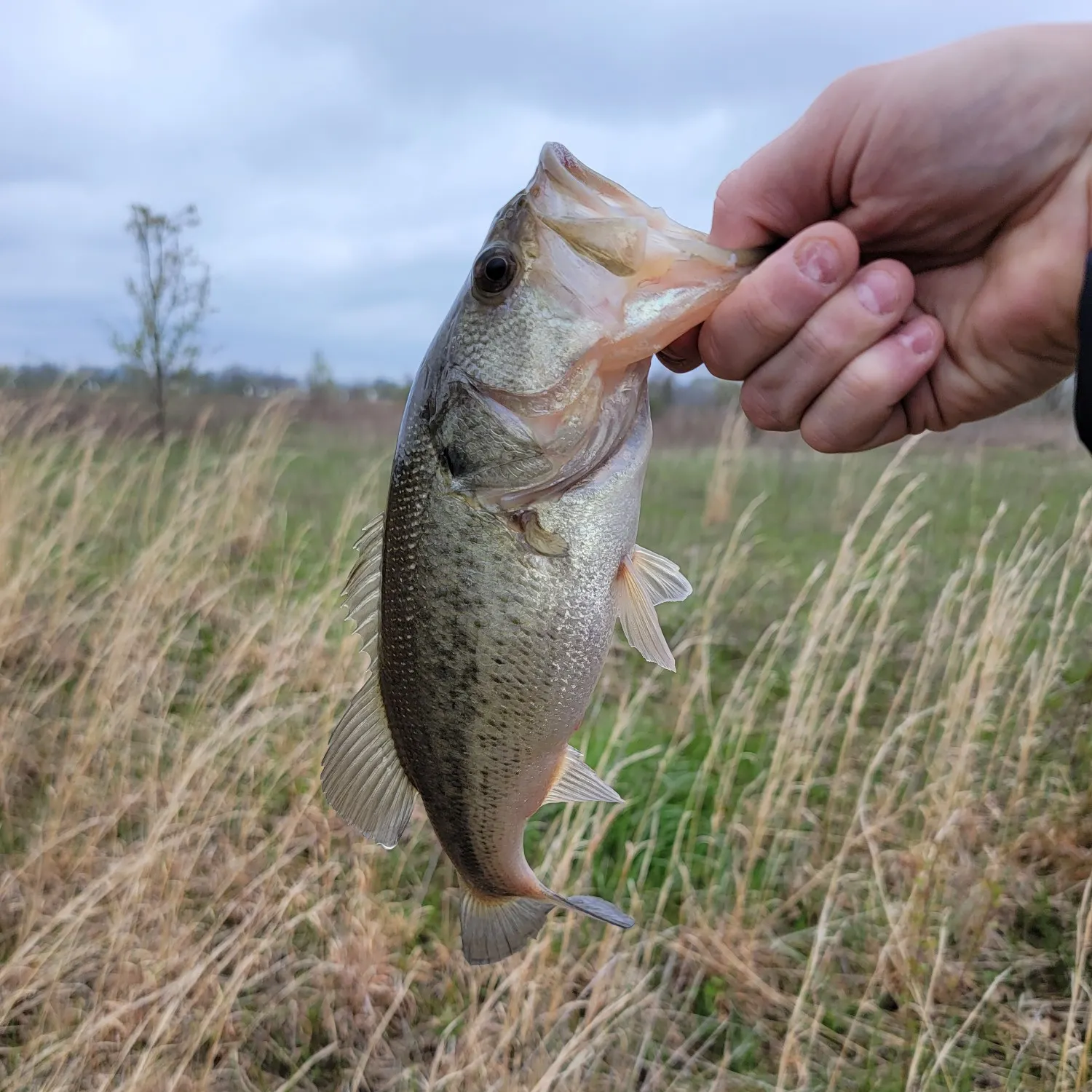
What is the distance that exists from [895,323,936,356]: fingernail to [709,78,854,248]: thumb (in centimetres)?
30

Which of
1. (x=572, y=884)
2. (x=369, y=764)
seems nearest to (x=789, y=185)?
(x=369, y=764)

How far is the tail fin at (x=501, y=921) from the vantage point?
60.9 inches

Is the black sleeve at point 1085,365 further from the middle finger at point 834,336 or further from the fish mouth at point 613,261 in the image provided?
the fish mouth at point 613,261

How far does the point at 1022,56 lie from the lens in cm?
160

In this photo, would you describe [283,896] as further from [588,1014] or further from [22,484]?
[22,484]

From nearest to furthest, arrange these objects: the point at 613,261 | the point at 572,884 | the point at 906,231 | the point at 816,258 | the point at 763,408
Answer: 1. the point at 613,261
2. the point at 816,258
3. the point at 906,231
4. the point at 763,408
5. the point at 572,884

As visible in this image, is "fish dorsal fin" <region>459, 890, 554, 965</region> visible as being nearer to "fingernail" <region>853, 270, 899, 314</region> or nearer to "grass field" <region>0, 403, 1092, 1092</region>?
"grass field" <region>0, 403, 1092, 1092</region>

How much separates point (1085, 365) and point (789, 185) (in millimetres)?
671

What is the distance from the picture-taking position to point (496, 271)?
144 centimetres

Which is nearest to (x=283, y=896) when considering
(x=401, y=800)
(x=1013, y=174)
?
(x=401, y=800)

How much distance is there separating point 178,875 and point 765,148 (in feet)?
9.98

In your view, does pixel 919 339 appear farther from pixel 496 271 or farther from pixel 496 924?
pixel 496 924

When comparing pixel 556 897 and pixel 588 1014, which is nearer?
pixel 556 897

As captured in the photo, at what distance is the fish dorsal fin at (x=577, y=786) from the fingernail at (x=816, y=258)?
1031 millimetres
